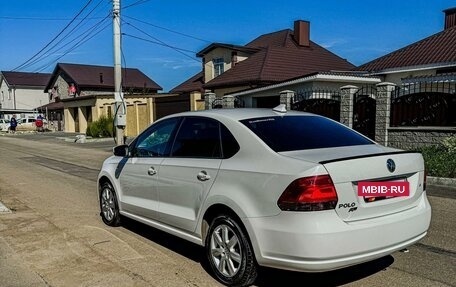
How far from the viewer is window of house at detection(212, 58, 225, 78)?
31503mm

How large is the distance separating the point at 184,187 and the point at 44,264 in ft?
5.69

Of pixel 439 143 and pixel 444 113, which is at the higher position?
pixel 444 113

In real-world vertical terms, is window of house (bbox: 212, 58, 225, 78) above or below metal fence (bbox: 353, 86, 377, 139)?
above

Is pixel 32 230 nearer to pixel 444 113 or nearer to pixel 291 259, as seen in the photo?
pixel 291 259

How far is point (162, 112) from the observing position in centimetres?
2728

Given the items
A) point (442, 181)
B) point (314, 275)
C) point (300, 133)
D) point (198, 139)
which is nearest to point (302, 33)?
point (442, 181)

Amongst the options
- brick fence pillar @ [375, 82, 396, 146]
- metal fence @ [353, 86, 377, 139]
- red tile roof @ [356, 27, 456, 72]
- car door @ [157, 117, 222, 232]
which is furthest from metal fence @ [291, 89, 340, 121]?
car door @ [157, 117, 222, 232]

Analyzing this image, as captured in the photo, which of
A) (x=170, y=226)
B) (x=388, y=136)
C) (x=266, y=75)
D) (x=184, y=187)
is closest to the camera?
(x=184, y=187)

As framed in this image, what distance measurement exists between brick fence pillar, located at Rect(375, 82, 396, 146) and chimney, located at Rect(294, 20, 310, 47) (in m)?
18.9

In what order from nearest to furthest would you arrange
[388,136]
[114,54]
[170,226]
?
1. [170,226]
2. [388,136]
3. [114,54]

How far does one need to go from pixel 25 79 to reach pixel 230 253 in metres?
70.1

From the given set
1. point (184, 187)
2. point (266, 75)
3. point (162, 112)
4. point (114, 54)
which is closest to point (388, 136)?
point (114, 54)

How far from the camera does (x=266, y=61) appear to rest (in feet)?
89.7

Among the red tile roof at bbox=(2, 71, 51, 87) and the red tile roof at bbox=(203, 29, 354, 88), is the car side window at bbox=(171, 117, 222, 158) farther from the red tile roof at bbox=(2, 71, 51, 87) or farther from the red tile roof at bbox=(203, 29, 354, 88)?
the red tile roof at bbox=(2, 71, 51, 87)
